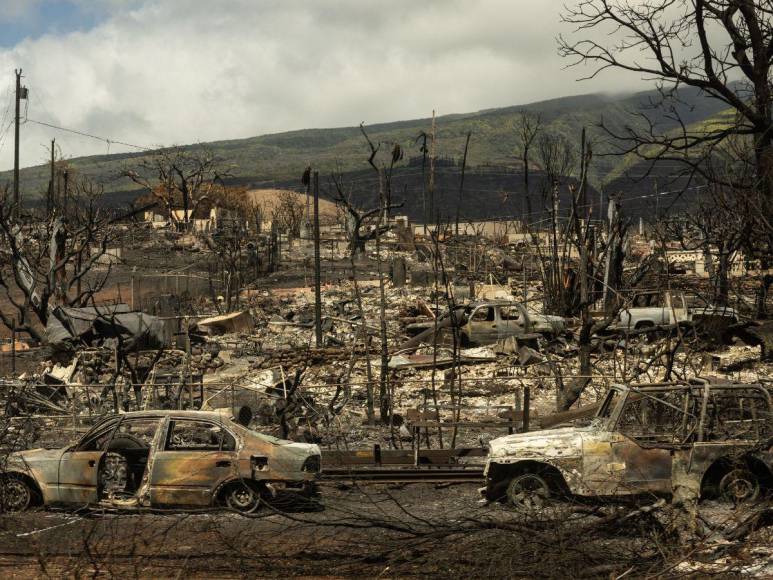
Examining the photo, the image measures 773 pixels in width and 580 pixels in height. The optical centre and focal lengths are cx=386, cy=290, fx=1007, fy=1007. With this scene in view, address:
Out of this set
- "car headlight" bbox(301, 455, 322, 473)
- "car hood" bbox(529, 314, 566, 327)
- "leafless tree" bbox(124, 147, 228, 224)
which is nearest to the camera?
"car headlight" bbox(301, 455, 322, 473)

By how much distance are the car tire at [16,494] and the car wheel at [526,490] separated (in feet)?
17.6

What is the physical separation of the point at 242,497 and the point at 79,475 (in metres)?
1.85

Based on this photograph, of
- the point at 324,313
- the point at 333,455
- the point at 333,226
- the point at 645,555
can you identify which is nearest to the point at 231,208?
the point at 333,226

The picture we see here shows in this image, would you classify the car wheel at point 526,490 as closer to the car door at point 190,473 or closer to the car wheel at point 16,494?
the car door at point 190,473

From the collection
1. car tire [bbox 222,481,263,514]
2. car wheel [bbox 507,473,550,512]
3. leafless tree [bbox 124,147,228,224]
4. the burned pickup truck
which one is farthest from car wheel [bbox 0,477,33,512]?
leafless tree [bbox 124,147,228,224]

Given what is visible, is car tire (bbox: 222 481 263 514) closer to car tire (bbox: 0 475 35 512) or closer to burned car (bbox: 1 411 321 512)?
burned car (bbox: 1 411 321 512)

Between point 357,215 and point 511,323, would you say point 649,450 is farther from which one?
point 511,323

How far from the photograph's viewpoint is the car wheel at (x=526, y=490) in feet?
35.1

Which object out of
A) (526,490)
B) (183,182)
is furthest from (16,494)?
(183,182)

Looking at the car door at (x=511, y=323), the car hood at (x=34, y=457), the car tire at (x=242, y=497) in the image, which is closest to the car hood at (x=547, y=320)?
the car door at (x=511, y=323)

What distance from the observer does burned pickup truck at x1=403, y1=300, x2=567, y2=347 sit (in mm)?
25250

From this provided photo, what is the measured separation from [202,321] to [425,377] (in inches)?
406

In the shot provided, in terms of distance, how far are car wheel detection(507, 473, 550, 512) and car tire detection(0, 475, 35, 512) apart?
5.36 m

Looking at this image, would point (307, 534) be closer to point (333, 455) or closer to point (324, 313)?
point (333, 455)
